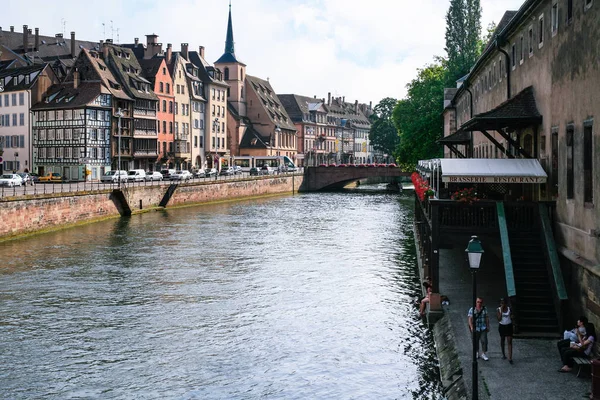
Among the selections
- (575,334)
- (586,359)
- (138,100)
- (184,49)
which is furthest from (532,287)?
(184,49)

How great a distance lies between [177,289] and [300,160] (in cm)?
13598

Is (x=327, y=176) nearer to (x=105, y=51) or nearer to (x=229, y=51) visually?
(x=105, y=51)

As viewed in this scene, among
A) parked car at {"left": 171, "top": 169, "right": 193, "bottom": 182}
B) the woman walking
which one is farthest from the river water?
parked car at {"left": 171, "top": 169, "right": 193, "bottom": 182}

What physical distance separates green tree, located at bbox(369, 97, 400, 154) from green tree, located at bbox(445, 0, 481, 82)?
56.6 meters

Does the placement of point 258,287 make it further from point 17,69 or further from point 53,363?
point 17,69

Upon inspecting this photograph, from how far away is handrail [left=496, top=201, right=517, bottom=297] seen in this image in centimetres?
2275

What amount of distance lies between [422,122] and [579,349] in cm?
6390

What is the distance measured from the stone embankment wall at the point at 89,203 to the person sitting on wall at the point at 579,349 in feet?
130

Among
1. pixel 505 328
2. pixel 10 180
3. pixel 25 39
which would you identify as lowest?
pixel 505 328

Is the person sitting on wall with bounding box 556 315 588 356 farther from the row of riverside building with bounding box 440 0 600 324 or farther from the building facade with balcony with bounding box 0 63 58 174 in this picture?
the building facade with balcony with bounding box 0 63 58 174

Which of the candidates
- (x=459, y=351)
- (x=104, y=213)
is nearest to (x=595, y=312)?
(x=459, y=351)

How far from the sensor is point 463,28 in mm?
91562

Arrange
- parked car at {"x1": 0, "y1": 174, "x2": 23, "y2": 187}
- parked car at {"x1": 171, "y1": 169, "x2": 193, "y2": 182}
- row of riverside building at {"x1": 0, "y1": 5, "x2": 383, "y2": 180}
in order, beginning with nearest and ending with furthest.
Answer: parked car at {"x1": 0, "y1": 174, "x2": 23, "y2": 187} < parked car at {"x1": 171, "y1": 169, "x2": 193, "y2": 182} < row of riverside building at {"x1": 0, "y1": 5, "x2": 383, "y2": 180}

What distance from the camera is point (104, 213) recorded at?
214 feet
